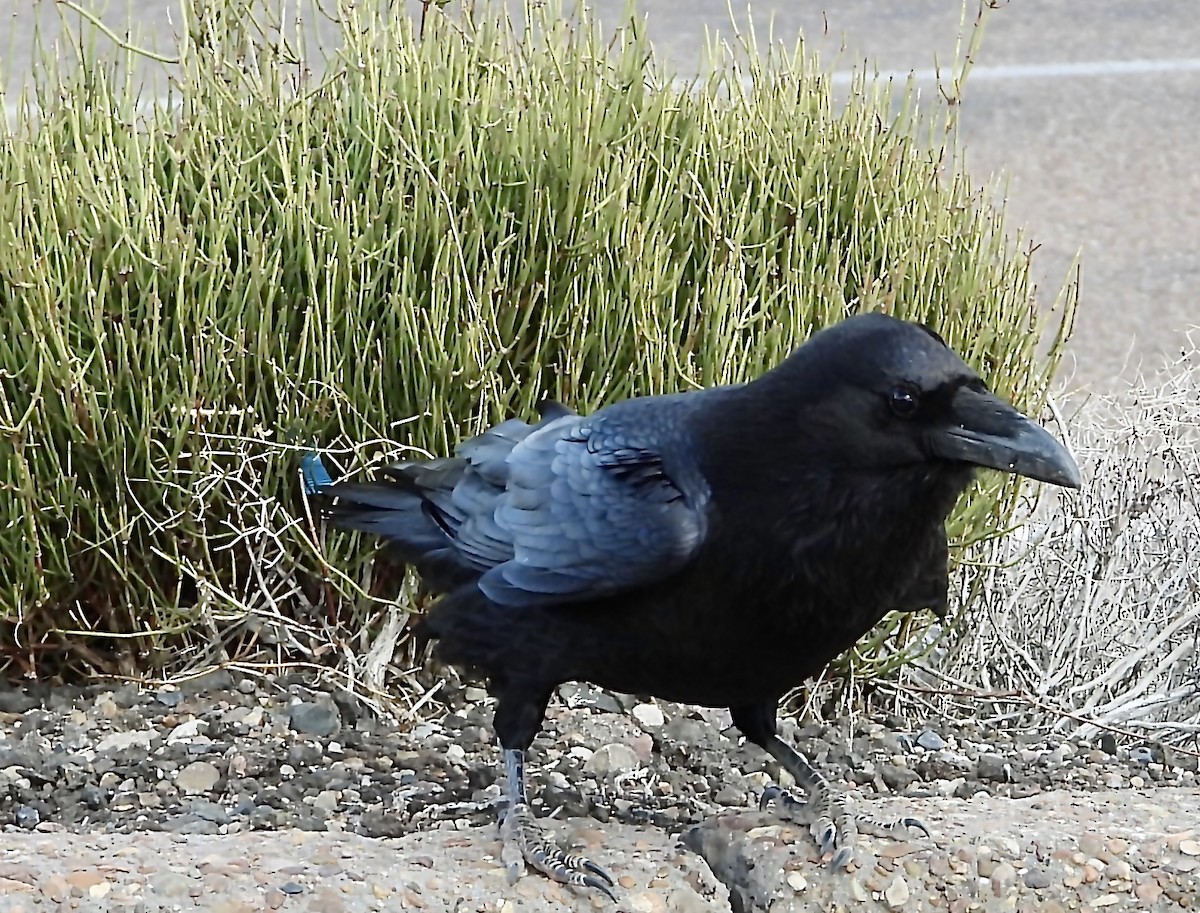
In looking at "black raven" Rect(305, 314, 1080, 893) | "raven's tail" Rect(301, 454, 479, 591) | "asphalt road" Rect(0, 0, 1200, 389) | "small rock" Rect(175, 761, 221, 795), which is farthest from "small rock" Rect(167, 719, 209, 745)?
"asphalt road" Rect(0, 0, 1200, 389)

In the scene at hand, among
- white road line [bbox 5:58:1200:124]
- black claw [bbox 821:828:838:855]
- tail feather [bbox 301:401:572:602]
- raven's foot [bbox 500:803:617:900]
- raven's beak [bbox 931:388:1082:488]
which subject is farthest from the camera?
white road line [bbox 5:58:1200:124]

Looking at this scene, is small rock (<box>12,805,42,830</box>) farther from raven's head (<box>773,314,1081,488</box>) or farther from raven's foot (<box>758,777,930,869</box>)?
raven's head (<box>773,314,1081,488</box>)

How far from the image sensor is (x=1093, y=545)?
3523mm

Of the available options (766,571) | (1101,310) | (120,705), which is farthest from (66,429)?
(1101,310)

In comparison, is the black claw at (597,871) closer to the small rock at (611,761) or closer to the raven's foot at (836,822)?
the raven's foot at (836,822)

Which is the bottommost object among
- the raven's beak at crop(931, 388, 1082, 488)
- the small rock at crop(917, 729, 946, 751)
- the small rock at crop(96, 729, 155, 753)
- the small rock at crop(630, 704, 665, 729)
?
the small rock at crop(96, 729, 155, 753)

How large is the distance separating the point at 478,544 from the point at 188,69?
1439 millimetres

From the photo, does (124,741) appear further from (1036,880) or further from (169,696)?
(1036,880)

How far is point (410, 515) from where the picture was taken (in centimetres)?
278

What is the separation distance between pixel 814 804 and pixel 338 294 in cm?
131

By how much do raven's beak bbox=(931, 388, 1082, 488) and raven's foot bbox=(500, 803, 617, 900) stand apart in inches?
31.2

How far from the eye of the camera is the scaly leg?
236 centimetres

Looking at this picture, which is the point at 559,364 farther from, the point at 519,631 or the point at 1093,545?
the point at 1093,545

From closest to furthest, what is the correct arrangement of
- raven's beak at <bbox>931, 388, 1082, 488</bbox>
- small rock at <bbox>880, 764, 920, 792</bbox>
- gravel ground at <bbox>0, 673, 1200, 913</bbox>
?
raven's beak at <bbox>931, 388, 1082, 488</bbox> < gravel ground at <bbox>0, 673, 1200, 913</bbox> < small rock at <bbox>880, 764, 920, 792</bbox>
